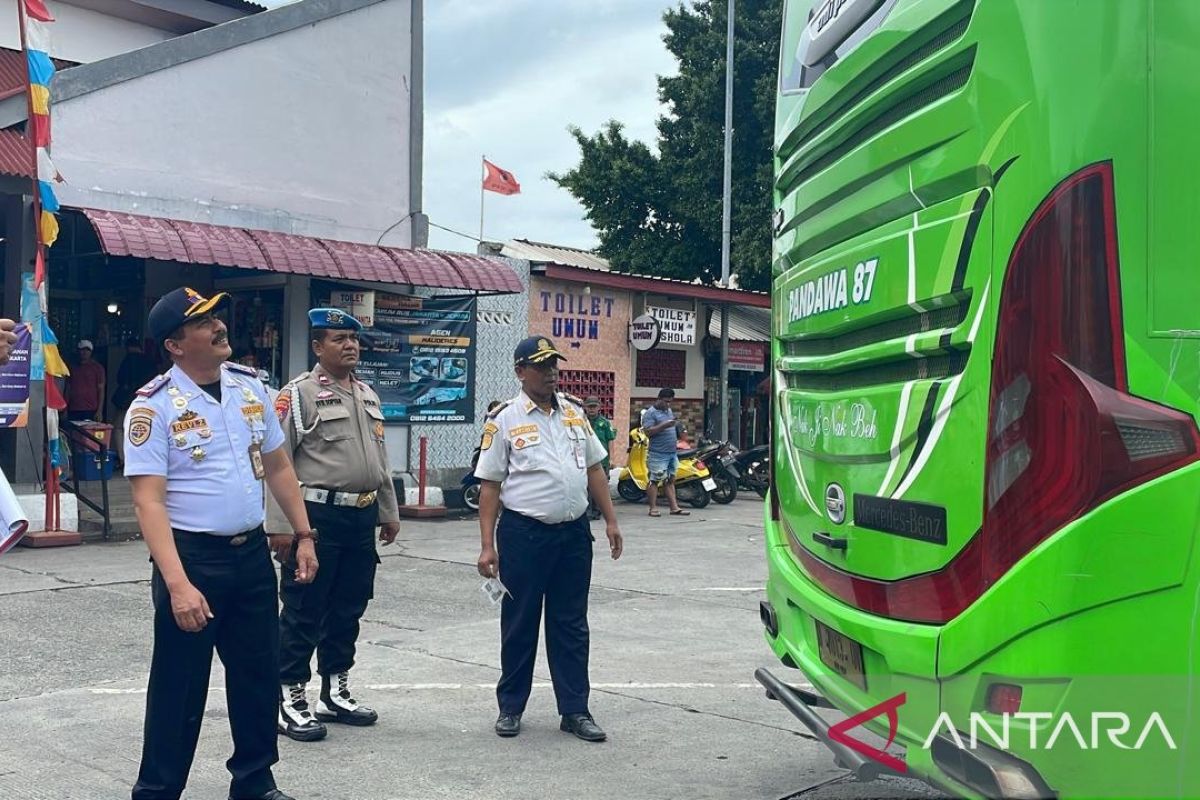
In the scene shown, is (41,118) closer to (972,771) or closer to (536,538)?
(536,538)

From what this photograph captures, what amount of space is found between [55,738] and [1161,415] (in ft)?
15.8

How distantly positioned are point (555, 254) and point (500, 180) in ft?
25.9

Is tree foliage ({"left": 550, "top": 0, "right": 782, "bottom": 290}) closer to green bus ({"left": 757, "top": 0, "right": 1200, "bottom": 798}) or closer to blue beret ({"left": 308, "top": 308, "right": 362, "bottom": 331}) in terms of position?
blue beret ({"left": 308, "top": 308, "right": 362, "bottom": 331})

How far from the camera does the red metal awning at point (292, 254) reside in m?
12.2

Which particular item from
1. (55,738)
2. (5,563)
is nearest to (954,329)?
(55,738)

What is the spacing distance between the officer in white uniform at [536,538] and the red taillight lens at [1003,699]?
282 centimetres

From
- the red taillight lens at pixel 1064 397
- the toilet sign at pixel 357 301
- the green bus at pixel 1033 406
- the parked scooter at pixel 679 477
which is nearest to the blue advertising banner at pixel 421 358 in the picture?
the toilet sign at pixel 357 301

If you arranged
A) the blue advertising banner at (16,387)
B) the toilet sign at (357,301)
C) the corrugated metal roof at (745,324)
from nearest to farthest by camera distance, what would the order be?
1. the blue advertising banner at (16,387)
2. the toilet sign at (357,301)
3. the corrugated metal roof at (745,324)

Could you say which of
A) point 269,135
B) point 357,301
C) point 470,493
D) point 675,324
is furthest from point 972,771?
point 675,324

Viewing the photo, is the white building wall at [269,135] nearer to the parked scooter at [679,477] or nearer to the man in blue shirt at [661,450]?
the man in blue shirt at [661,450]

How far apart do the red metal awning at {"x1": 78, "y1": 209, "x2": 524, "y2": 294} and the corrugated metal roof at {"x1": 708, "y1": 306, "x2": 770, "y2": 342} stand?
6.45 meters

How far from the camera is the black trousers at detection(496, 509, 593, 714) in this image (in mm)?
5629

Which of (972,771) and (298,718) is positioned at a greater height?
(972,771)

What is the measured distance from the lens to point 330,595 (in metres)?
5.65
